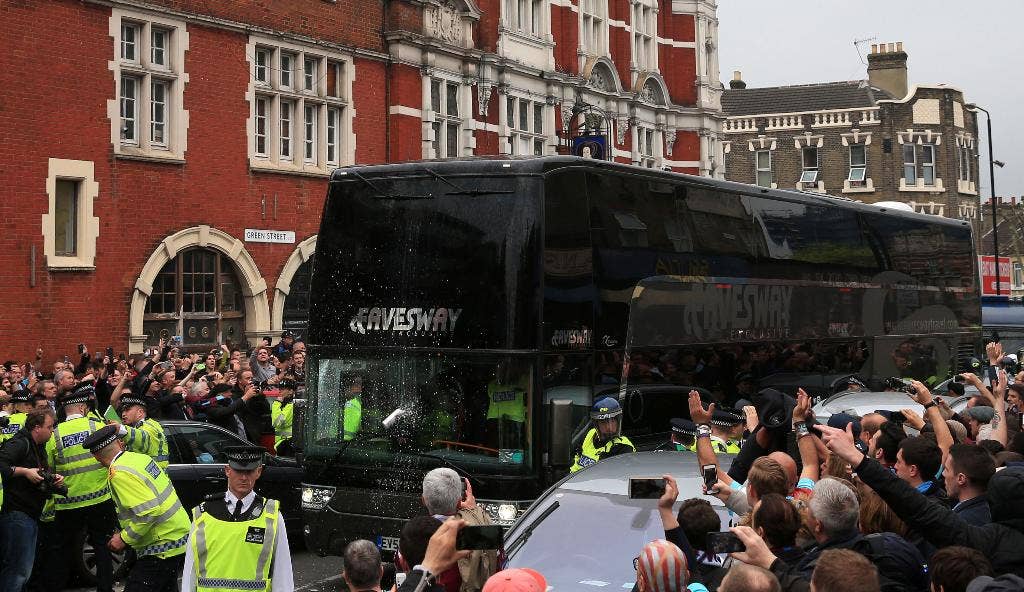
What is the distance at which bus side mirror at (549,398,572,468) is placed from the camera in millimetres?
9992

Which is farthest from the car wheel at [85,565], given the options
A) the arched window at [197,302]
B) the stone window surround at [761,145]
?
the stone window surround at [761,145]

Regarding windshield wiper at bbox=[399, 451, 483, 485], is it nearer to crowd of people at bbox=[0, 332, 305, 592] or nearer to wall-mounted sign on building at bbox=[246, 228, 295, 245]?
crowd of people at bbox=[0, 332, 305, 592]

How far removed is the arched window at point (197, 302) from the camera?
929 inches

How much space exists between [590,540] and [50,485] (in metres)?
5.62

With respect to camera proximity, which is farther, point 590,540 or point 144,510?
point 144,510

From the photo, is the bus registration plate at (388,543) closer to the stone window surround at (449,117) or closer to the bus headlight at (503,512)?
the bus headlight at (503,512)

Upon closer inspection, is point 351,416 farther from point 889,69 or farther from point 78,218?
point 889,69

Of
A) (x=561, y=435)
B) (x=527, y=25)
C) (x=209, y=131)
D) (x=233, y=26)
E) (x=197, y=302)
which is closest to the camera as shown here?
(x=561, y=435)

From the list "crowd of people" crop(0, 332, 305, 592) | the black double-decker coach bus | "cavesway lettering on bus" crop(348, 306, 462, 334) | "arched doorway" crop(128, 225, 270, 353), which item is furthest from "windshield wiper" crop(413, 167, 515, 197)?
"arched doorway" crop(128, 225, 270, 353)

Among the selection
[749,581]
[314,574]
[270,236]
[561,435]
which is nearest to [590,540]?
[749,581]

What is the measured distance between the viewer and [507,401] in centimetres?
1033

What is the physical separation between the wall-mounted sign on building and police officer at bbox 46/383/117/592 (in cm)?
1441

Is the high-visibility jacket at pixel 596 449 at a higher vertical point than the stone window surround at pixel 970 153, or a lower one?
lower

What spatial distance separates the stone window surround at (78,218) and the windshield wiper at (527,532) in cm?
1642
